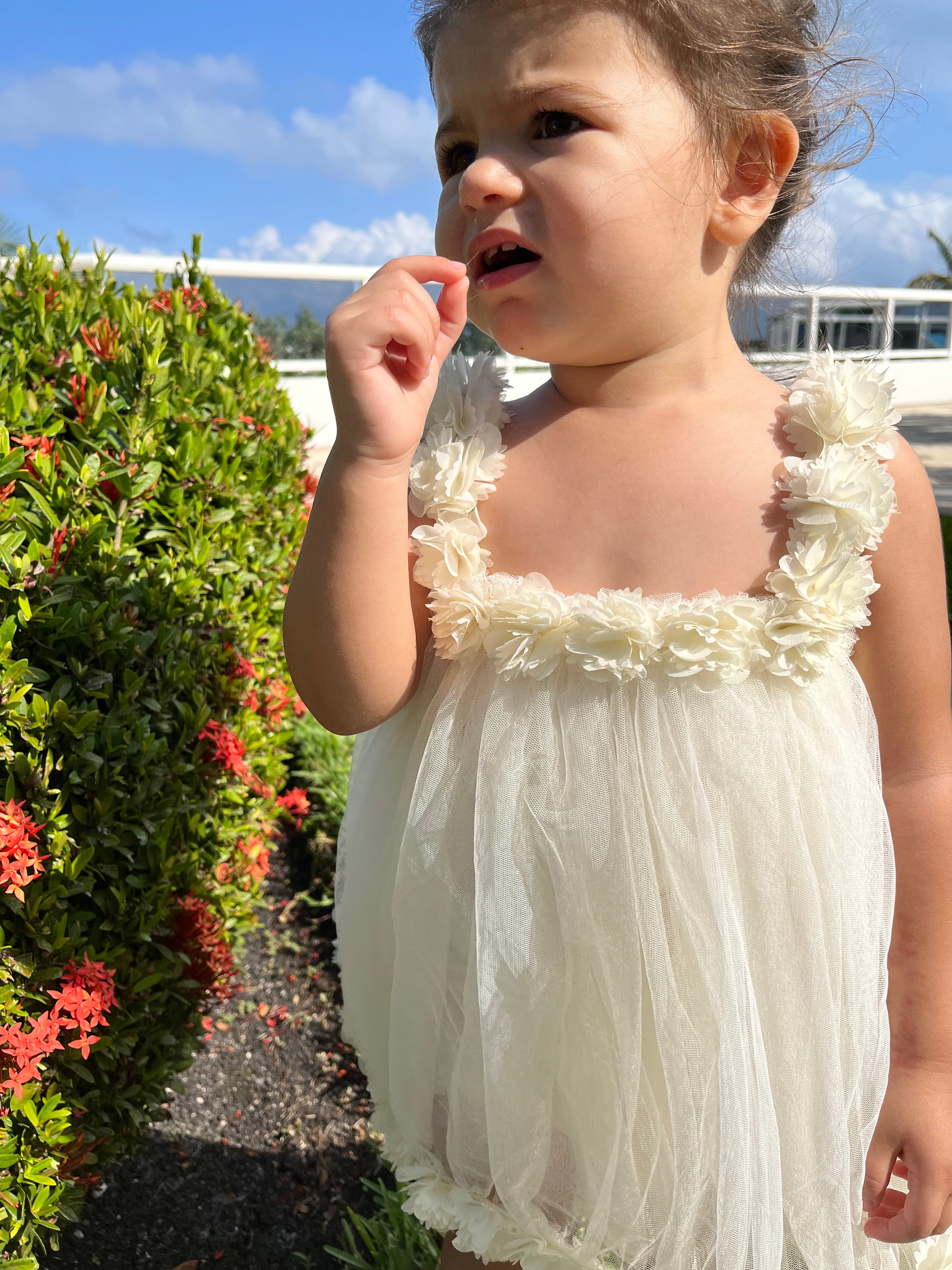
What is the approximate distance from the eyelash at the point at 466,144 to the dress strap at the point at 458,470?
0.23m

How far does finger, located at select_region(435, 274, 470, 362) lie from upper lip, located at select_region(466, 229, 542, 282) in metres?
0.03

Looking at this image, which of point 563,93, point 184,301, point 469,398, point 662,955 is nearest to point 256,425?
point 184,301

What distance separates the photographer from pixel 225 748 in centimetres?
210

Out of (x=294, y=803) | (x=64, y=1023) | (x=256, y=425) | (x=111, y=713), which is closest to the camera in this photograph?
(x=64, y=1023)

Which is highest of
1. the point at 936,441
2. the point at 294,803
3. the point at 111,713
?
the point at 936,441

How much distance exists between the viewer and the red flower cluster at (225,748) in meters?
2.09

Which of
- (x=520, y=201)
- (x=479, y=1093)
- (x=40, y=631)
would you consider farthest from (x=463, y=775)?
(x=40, y=631)

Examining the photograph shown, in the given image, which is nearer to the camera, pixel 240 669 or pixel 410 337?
pixel 410 337

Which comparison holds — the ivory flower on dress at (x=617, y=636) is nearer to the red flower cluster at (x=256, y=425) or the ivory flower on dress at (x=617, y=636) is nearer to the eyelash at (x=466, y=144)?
the eyelash at (x=466, y=144)

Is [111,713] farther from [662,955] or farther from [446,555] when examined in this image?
[662,955]

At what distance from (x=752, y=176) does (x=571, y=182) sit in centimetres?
29

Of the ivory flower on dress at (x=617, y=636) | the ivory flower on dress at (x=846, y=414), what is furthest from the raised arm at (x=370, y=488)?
the ivory flower on dress at (x=846, y=414)

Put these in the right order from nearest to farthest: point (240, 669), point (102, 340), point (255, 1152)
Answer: point (102, 340)
point (240, 669)
point (255, 1152)

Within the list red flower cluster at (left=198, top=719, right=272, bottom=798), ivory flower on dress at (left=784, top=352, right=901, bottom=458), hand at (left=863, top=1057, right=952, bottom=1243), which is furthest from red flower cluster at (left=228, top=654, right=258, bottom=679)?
hand at (left=863, top=1057, right=952, bottom=1243)
